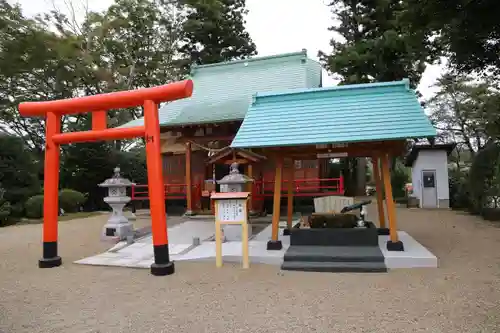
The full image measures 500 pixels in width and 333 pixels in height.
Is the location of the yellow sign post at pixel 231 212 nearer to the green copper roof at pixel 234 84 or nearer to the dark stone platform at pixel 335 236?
the dark stone platform at pixel 335 236

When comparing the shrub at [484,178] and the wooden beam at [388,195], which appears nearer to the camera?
the wooden beam at [388,195]

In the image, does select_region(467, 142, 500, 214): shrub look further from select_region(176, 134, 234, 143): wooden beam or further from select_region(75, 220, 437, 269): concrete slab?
select_region(176, 134, 234, 143): wooden beam

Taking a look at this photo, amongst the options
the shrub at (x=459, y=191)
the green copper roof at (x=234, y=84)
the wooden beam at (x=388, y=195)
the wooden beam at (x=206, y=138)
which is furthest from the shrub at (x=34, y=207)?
the shrub at (x=459, y=191)

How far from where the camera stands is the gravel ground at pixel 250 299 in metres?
3.87

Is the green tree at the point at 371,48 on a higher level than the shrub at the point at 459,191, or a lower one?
higher

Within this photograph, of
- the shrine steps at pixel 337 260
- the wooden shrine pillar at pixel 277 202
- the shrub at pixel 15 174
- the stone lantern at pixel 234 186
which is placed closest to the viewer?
the shrine steps at pixel 337 260

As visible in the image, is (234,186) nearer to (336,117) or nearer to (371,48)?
(336,117)

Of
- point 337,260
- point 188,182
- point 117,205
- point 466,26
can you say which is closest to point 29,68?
point 188,182

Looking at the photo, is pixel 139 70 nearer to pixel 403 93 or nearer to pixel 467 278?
pixel 403 93

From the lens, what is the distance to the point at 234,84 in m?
15.8

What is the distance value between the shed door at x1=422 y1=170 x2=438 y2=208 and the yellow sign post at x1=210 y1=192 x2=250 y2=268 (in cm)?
1301

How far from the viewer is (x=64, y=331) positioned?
3.86 m

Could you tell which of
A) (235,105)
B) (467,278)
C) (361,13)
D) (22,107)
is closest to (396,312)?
(467,278)

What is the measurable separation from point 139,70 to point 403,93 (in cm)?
1873
